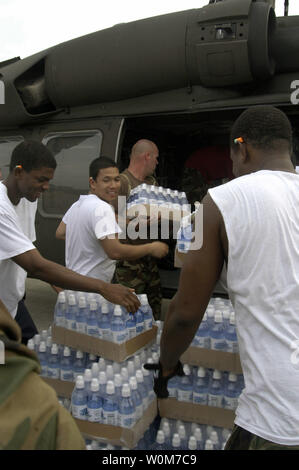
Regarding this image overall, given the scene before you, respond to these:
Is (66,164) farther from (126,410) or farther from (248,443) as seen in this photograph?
(248,443)

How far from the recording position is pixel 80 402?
2.57 m

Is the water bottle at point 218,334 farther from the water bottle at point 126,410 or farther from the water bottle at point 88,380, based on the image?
the water bottle at point 88,380

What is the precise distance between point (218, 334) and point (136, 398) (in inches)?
24.5

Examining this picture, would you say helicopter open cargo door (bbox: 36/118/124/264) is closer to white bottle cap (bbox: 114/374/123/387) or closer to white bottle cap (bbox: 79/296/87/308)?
white bottle cap (bbox: 79/296/87/308)

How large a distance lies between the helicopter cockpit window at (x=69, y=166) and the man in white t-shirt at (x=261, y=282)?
394cm

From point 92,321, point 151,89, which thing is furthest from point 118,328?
point 151,89

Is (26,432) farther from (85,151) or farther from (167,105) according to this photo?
(85,151)

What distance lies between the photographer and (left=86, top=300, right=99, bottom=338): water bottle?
9.86ft

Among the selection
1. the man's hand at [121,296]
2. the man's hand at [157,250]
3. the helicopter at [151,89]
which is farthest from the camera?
the helicopter at [151,89]

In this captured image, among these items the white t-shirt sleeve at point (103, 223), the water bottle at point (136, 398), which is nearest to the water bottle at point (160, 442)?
the water bottle at point (136, 398)

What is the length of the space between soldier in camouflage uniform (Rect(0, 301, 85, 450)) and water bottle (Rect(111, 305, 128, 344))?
1.97 m

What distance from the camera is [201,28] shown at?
4691mm

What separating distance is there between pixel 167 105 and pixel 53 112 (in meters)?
1.61

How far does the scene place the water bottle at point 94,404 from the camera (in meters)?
2.53
